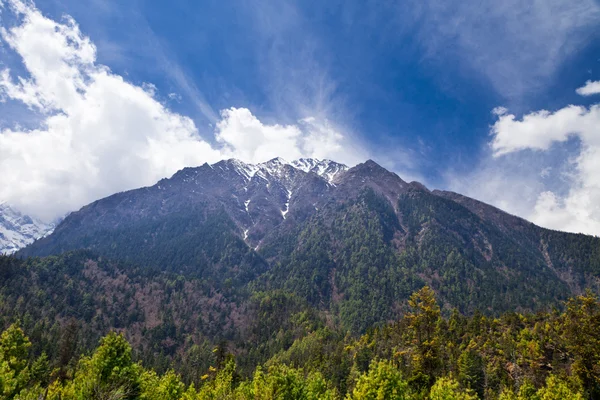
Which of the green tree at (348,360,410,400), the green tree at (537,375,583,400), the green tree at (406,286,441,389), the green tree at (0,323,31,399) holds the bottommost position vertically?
the green tree at (0,323,31,399)

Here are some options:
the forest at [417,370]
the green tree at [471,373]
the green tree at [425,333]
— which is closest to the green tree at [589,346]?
the forest at [417,370]

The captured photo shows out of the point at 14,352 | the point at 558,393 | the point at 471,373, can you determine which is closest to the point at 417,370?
the point at 558,393

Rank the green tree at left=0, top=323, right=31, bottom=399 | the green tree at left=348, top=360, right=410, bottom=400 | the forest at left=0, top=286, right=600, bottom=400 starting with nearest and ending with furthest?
1. the green tree at left=348, top=360, right=410, bottom=400
2. the forest at left=0, top=286, right=600, bottom=400
3. the green tree at left=0, top=323, right=31, bottom=399

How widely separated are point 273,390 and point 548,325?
9131 cm

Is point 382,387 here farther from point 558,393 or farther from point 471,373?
point 471,373

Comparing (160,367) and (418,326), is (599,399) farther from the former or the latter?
(160,367)

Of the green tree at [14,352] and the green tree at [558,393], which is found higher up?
the green tree at [558,393]

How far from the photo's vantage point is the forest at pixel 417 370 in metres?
38.5

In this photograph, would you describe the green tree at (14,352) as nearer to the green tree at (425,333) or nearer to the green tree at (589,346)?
the green tree at (425,333)

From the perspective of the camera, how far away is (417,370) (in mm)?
42438

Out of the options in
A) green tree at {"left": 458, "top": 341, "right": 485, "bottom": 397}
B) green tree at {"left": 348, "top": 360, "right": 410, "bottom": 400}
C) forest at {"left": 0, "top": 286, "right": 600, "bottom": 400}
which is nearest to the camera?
green tree at {"left": 348, "top": 360, "right": 410, "bottom": 400}

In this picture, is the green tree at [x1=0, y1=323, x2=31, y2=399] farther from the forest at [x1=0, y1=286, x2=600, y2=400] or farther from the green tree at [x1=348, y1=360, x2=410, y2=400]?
the green tree at [x1=348, y1=360, x2=410, y2=400]

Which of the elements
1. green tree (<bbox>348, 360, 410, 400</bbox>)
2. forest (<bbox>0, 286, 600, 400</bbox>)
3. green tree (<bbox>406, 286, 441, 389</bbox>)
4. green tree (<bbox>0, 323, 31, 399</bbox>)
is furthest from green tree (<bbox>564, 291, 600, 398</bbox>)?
green tree (<bbox>0, 323, 31, 399</bbox>)

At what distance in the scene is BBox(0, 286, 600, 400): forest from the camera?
38469 millimetres
